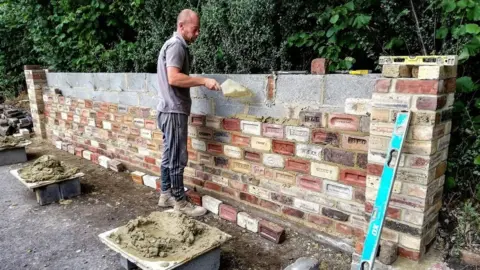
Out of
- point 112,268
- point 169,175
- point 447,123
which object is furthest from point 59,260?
point 447,123

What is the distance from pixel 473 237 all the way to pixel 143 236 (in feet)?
6.73

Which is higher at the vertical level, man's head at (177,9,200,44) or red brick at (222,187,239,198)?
man's head at (177,9,200,44)

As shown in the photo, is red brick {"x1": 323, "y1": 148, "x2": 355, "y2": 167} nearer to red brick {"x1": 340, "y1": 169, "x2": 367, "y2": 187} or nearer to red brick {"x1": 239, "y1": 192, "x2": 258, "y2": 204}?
red brick {"x1": 340, "y1": 169, "x2": 367, "y2": 187}

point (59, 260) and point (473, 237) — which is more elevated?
point (473, 237)

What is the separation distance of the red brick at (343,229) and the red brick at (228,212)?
90 cm

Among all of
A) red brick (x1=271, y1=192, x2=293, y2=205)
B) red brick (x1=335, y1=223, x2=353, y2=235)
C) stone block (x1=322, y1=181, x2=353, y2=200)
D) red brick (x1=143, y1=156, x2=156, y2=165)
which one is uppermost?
stone block (x1=322, y1=181, x2=353, y2=200)

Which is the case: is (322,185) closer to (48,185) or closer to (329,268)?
(329,268)

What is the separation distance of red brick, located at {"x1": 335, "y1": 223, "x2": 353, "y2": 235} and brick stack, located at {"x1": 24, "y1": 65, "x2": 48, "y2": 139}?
558 centimetres

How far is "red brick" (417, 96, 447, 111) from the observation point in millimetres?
1810

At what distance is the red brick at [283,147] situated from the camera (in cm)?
270

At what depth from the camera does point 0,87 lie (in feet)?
32.4

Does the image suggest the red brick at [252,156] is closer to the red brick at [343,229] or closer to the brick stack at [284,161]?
the brick stack at [284,161]

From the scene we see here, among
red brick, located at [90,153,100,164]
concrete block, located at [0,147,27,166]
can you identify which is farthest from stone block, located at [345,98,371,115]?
concrete block, located at [0,147,27,166]

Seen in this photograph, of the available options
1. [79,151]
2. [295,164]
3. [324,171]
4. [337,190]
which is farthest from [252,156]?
[79,151]
